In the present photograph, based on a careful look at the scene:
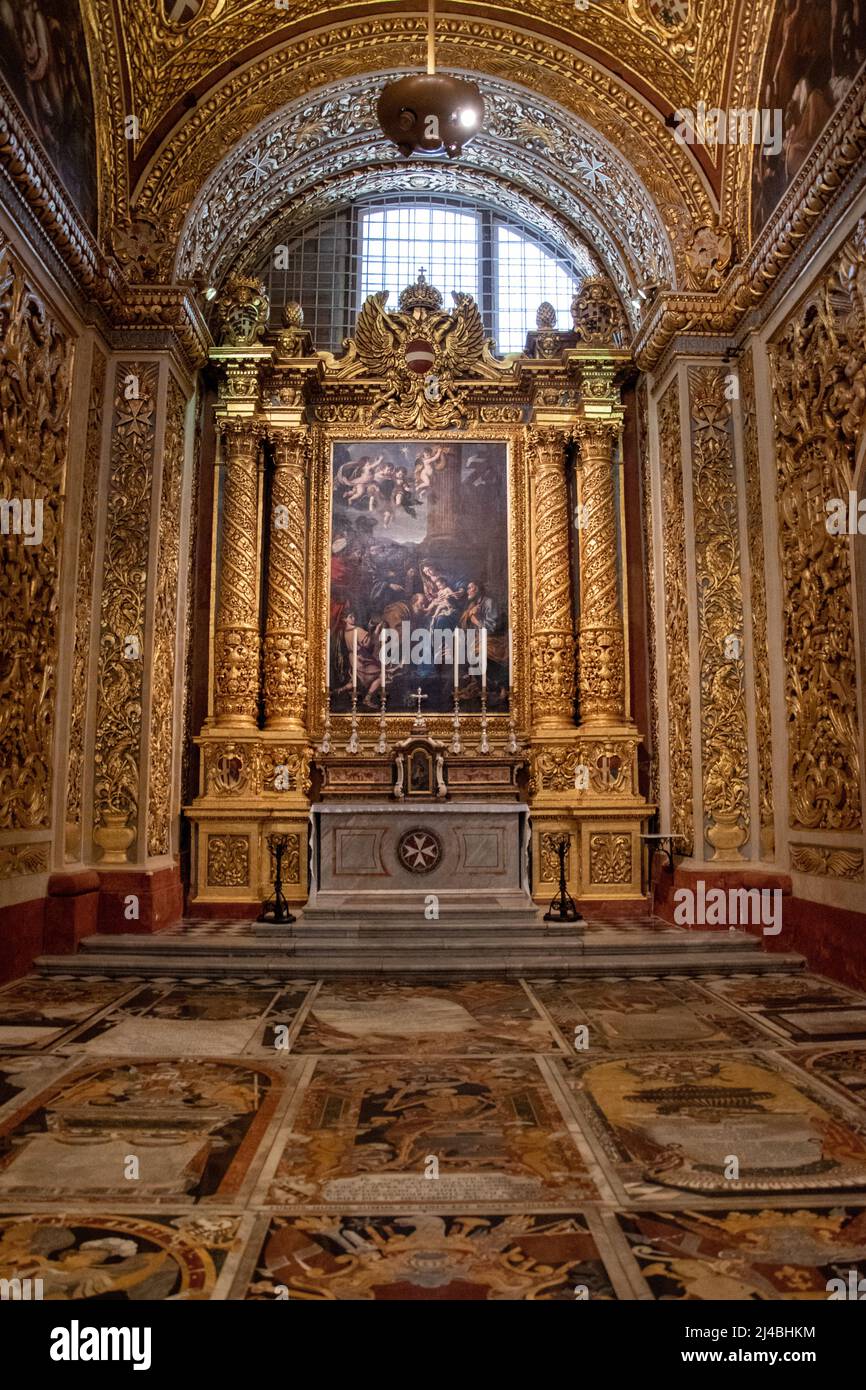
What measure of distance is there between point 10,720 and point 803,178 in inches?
319

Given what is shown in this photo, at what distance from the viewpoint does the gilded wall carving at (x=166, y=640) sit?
33.3 ft

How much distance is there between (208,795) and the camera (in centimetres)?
1120

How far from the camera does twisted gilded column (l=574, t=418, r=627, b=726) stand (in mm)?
11625

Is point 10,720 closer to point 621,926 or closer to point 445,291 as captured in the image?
point 621,926

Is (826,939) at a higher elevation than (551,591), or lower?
lower

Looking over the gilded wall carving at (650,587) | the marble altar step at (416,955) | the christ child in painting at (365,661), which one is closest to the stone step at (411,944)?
the marble altar step at (416,955)

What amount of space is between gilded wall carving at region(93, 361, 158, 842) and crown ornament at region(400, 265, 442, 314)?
376 centimetres

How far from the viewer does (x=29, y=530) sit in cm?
824

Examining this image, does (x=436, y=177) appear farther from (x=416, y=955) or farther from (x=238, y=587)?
(x=416, y=955)

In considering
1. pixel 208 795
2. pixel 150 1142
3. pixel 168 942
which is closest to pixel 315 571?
pixel 208 795

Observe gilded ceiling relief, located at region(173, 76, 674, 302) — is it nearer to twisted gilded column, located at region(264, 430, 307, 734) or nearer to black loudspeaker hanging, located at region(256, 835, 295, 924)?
twisted gilded column, located at region(264, 430, 307, 734)

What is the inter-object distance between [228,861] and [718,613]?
6157 mm

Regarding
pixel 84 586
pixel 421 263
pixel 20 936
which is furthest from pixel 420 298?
pixel 20 936

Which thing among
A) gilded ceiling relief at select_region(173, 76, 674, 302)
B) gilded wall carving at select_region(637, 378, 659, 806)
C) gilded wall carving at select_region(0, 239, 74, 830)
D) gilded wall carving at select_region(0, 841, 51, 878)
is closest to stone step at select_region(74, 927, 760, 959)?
gilded wall carving at select_region(0, 841, 51, 878)
